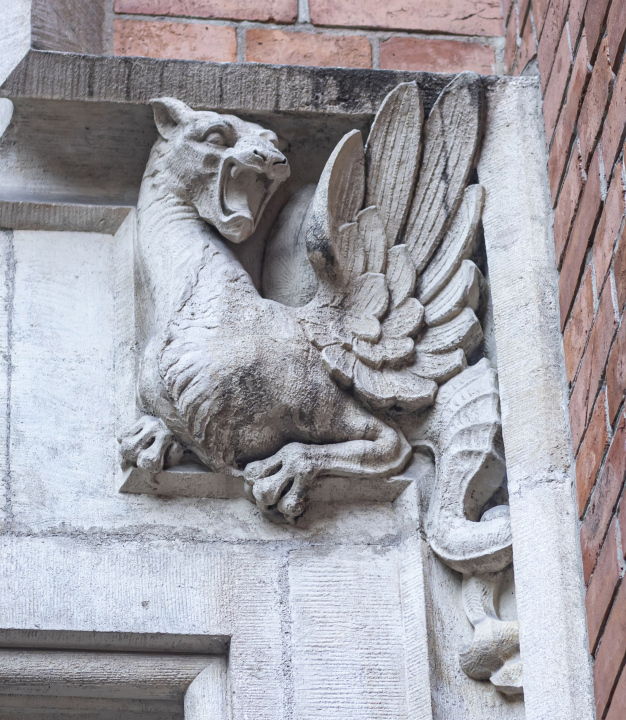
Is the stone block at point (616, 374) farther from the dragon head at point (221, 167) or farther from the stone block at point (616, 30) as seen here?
the dragon head at point (221, 167)

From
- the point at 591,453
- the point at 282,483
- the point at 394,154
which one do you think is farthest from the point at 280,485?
the point at 394,154

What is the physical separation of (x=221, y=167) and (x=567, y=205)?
1.82ft

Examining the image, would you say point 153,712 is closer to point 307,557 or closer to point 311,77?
point 307,557

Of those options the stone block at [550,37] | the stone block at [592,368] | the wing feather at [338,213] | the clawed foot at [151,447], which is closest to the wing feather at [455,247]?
the wing feather at [338,213]

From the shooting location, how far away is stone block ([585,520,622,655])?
1627 millimetres

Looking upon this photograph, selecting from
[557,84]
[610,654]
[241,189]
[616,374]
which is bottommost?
[610,654]

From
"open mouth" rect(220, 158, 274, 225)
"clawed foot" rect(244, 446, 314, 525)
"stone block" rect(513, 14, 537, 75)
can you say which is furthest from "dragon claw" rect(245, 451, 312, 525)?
"stone block" rect(513, 14, 537, 75)

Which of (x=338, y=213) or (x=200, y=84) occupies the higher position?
(x=200, y=84)

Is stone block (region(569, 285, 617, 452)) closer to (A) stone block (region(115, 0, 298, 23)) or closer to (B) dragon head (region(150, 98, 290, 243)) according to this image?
(B) dragon head (region(150, 98, 290, 243))

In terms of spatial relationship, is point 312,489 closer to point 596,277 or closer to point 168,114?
point 596,277

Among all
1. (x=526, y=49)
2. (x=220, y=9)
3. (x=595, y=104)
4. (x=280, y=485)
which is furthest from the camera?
(x=220, y=9)

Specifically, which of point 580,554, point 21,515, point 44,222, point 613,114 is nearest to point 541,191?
point 613,114

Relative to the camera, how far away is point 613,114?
178cm

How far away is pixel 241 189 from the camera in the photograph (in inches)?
84.0
